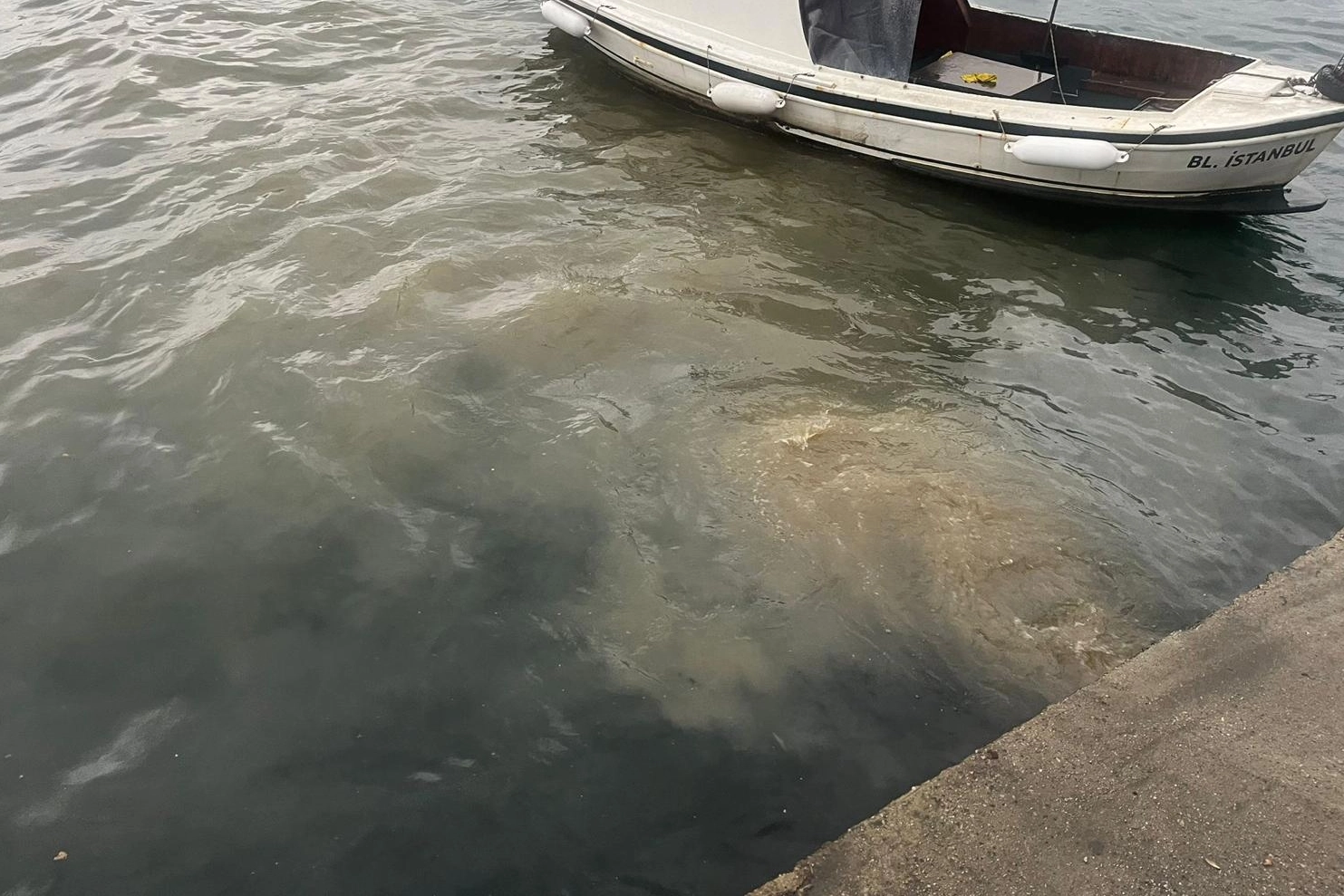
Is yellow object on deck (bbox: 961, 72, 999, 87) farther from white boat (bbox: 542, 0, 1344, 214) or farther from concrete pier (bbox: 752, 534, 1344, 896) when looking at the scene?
concrete pier (bbox: 752, 534, 1344, 896)

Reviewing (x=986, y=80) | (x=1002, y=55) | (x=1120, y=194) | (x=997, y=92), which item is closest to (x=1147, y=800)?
(x=1120, y=194)

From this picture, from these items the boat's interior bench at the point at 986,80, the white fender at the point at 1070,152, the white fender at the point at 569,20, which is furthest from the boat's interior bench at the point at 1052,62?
the white fender at the point at 569,20

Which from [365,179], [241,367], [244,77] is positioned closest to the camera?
[241,367]

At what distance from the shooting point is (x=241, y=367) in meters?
6.07

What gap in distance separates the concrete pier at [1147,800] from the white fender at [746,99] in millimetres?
7004

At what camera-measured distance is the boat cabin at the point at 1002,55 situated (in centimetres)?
862

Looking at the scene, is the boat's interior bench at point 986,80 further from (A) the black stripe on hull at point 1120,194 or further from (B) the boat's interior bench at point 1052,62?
(A) the black stripe on hull at point 1120,194

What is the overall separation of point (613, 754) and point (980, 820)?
5.23 ft

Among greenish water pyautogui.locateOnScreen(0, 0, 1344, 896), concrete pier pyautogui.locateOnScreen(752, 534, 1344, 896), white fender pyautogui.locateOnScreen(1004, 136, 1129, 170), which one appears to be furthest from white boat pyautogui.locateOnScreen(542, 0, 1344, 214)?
concrete pier pyautogui.locateOnScreen(752, 534, 1344, 896)

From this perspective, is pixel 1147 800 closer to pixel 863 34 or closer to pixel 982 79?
pixel 863 34

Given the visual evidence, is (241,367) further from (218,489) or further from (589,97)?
(589,97)

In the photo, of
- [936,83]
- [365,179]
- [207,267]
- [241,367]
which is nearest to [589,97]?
[365,179]

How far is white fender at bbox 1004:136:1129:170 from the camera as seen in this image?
7465 millimetres

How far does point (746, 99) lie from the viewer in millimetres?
9047
